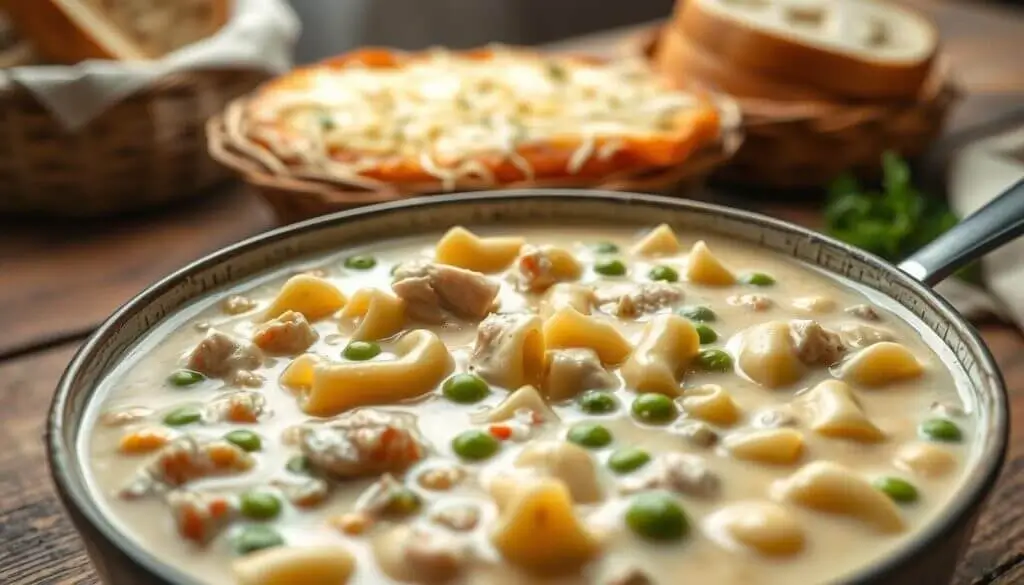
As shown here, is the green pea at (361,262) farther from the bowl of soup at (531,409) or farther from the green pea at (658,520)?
the green pea at (658,520)

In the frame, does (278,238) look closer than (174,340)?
No

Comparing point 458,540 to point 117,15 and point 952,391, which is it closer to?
point 952,391

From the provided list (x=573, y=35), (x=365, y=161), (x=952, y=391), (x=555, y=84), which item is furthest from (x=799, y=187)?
(x=573, y=35)

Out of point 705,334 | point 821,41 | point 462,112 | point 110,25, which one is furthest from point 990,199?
point 110,25

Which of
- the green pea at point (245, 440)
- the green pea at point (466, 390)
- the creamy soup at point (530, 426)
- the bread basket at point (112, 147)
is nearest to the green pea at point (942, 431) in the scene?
the creamy soup at point (530, 426)

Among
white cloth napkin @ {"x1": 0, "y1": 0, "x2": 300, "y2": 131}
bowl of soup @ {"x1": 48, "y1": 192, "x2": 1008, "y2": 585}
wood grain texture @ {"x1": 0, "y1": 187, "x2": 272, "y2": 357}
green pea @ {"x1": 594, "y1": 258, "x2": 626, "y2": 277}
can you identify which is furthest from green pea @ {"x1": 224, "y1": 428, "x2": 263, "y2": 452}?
white cloth napkin @ {"x1": 0, "y1": 0, "x2": 300, "y2": 131}

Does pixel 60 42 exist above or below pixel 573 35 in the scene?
above

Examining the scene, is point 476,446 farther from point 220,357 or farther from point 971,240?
point 971,240
